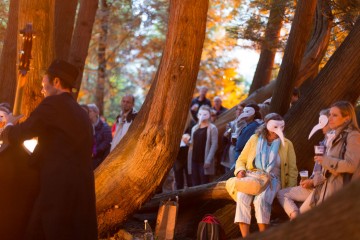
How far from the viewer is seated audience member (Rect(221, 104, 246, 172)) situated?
15266mm

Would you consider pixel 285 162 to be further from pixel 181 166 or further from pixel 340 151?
pixel 181 166

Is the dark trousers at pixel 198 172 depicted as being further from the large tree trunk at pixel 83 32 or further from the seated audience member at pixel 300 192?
the seated audience member at pixel 300 192

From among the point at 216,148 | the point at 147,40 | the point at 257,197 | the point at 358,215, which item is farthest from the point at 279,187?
the point at 147,40

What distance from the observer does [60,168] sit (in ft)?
25.0

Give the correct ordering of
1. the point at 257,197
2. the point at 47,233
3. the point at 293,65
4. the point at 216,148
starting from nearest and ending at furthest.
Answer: the point at 47,233 → the point at 257,197 → the point at 293,65 → the point at 216,148

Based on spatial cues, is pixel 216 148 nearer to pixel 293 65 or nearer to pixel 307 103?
pixel 293 65

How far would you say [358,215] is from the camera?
3836 millimetres

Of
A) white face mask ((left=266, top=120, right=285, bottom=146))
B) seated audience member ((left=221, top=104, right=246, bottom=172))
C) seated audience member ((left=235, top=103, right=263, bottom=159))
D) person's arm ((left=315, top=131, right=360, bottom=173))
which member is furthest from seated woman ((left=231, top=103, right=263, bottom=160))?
person's arm ((left=315, top=131, right=360, bottom=173))

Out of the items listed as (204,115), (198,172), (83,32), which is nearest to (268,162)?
(204,115)

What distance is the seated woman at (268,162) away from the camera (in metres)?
11.5

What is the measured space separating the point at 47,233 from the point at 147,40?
31.5 metres

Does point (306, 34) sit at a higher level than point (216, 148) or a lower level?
higher

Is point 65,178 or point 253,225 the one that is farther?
point 253,225

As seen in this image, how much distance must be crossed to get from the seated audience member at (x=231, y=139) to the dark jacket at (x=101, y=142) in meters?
2.41
